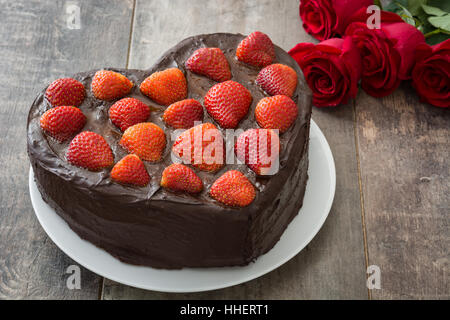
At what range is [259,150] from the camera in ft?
5.61

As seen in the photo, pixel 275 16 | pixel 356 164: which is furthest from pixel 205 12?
pixel 356 164

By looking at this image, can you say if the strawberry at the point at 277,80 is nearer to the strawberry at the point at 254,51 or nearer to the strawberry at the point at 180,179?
the strawberry at the point at 254,51

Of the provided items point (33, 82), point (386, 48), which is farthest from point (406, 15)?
point (33, 82)

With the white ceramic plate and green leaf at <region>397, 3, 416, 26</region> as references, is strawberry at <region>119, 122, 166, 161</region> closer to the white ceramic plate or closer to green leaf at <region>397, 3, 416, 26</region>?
the white ceramic plate

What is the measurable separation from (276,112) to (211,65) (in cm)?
30

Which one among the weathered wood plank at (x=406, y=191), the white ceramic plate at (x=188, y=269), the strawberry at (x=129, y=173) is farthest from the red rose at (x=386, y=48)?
the strawberry at (x=129, y=173)

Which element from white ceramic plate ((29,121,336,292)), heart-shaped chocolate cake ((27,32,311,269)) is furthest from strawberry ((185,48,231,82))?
white ceramic plate ((29,121,336,292))

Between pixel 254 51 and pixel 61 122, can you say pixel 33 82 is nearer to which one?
pixel 61 122

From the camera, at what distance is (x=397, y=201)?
2.13m

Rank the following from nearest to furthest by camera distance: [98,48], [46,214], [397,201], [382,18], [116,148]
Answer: [116,148] → [46,214] → [397,201] → [382,18] → [98,48]

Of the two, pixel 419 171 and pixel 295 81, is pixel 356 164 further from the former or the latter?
pixel 295 81

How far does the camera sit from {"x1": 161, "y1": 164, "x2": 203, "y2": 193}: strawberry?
1.62 m

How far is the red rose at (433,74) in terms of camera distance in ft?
7.32

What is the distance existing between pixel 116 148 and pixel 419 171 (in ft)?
3.88
